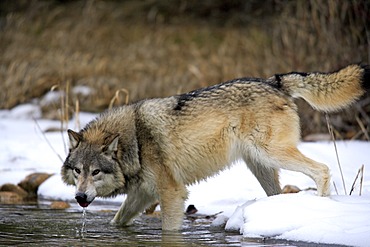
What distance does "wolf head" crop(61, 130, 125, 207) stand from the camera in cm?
683

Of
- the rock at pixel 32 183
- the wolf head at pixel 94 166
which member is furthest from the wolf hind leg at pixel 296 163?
the rock at pixel 32 183

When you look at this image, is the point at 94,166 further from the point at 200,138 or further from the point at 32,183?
the point at 32,183

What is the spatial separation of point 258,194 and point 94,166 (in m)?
2.24

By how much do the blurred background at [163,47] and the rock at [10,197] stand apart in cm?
143

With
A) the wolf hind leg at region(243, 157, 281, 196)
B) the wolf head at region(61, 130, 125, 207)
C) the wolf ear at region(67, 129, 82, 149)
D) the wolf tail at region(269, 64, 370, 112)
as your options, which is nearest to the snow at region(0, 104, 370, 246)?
the wolf hind leg at region(243, 157, 281, 196)

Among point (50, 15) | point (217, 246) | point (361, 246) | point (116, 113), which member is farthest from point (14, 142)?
point (50, 15)

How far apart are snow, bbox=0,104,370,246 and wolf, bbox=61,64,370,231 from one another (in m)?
0.46

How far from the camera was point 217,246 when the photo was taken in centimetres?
587

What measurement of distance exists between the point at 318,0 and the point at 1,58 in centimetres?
860

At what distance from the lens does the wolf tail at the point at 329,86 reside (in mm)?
7074

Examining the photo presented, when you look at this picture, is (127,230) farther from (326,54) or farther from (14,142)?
(326,54)

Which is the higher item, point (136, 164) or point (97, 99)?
point (97, 99)

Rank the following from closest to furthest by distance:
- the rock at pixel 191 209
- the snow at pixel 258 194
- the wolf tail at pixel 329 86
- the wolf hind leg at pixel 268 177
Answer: the snow at pixel 258 194, the wolf tail at pixel 329 86, the wolf hind leg at pixel 268 177, the rock at pixel 191 209

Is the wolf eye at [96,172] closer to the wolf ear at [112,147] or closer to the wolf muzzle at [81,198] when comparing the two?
the wolf ear at [112,147]
